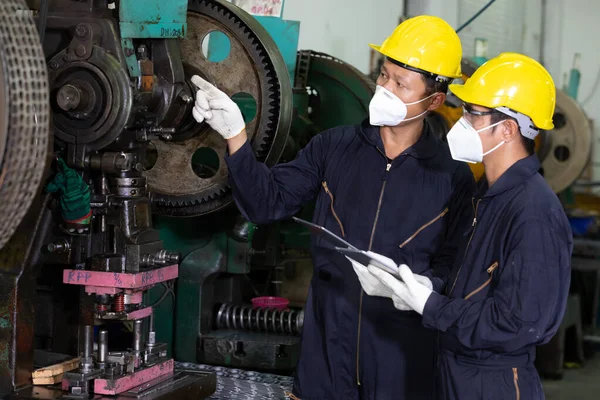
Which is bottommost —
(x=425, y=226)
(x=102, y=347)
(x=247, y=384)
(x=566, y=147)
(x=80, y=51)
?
(x=247, y=384)

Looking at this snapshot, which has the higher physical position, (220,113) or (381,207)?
(220,113)

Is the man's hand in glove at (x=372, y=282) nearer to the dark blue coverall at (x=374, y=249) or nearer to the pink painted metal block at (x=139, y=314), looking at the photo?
the dark blue coverall at (x=374, y=249)

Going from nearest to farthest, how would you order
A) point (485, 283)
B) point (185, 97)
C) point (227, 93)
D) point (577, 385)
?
point (485, 283) → point (185, 97) → point (227, 93) → point (577, 385)

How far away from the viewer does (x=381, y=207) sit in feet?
6.78

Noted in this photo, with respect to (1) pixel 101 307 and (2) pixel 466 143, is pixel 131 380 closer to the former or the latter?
(1) pixel 101 307

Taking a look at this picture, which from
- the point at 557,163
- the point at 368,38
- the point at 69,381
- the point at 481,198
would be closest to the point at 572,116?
the point at 557,163

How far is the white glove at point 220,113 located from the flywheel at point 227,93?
0.39 m

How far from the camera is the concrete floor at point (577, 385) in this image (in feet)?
14.3

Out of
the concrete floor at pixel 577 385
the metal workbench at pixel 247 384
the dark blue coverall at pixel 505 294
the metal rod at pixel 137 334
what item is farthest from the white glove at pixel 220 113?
the concrete floor at pixel 577 385

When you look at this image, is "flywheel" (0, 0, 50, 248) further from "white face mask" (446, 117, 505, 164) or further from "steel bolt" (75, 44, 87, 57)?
"white face mask" (446, 117, 505, 164)

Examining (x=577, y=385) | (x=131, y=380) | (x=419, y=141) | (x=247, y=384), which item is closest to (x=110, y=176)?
(x=131, y=380)

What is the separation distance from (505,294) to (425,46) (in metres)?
0.73

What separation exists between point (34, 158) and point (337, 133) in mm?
897

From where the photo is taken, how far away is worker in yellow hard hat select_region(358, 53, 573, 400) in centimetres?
163
